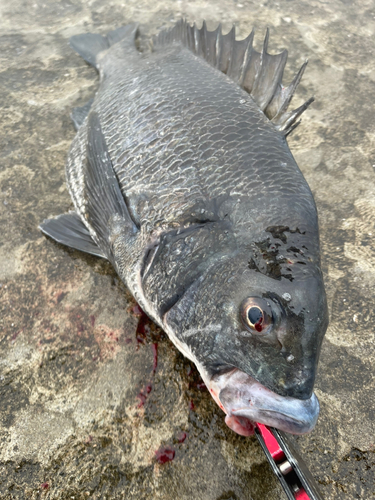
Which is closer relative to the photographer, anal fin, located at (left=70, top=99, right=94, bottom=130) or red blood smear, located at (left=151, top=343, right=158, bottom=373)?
red blood smear, located at (left=151, top=343, right=158, bottom=373)

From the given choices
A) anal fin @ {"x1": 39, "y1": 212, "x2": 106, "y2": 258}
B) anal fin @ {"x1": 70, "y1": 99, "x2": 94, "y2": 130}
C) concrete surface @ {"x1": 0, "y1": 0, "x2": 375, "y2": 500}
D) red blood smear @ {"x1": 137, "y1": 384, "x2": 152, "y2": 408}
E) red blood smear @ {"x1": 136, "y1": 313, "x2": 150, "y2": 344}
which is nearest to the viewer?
concrete surface @ {"x1": 0, "y1": 0, "x2": 375, "y2": 500}

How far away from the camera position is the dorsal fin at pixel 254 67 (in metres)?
2.47

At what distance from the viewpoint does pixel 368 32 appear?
4.83 metres

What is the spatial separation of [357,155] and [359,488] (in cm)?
276

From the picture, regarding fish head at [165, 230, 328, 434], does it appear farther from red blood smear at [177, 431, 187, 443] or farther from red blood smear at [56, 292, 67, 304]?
red blood smear at [56, 292, 67, 304]

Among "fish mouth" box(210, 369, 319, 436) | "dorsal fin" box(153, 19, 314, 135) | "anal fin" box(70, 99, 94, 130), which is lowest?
"fish mouth" box(210, 369, 319, 436)

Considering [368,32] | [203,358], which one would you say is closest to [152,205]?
[203,358]

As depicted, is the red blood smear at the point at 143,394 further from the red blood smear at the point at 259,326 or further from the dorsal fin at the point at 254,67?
the dorsal fin at the point at 254,67

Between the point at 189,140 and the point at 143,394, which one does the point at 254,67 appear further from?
the point at 143,394

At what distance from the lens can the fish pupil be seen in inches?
58.8

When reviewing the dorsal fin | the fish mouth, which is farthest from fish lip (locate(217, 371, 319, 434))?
the dorsal fin

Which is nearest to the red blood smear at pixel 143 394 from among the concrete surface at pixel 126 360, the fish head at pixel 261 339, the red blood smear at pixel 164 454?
the concrete surface at pixel 126 360

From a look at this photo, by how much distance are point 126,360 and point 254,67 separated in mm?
2398

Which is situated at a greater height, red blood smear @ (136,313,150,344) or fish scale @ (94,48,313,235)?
fish scale @ (94,48,313,235)
